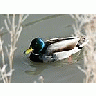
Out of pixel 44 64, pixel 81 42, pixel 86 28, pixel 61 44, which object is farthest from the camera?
pixel 86 28

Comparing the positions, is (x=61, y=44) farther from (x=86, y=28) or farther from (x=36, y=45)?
(x=86, y=28)

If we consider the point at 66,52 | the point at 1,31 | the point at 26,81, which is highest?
the point at 1,31

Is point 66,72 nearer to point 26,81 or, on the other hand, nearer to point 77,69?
point 77,69

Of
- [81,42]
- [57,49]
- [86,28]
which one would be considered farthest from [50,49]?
[86,28]

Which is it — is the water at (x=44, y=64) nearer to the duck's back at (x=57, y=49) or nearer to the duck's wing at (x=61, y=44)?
the duck's back at (x=57, y=49)

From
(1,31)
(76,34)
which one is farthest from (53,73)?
(1,31)

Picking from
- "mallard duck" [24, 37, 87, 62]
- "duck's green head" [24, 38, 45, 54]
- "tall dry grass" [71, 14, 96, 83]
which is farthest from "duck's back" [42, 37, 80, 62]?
"tall dry grass" [71, 14, 96, 83]

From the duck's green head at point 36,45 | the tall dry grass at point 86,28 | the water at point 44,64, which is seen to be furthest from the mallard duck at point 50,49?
the tall dry grass at point 86,28
